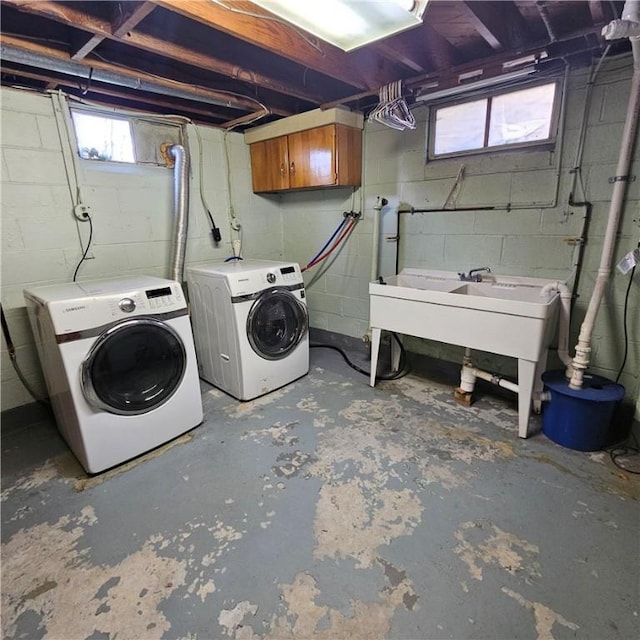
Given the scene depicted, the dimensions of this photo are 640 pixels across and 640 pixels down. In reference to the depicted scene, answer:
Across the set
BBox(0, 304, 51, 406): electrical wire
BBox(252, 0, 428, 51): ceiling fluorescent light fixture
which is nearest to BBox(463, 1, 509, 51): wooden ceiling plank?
BBox(252, 0, 428, 51): ceiling fluorescent light fixture

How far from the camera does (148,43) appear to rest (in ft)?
5.94

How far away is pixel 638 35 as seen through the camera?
1.54 meters

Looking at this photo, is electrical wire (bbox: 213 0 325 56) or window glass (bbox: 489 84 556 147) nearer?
electrical wire (bbox: 213 0 325 56)

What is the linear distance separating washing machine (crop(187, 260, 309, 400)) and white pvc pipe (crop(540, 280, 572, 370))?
1687 millimetres

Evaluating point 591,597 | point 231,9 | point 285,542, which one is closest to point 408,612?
point 285,542

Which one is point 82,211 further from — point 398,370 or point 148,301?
point 398,370

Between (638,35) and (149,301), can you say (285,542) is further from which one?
(638,35)

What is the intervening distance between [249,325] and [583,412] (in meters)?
2.09

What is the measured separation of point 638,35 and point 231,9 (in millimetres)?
1786

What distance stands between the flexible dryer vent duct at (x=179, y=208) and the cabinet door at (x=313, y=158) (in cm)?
92

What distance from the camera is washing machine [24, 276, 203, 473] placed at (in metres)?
1.75

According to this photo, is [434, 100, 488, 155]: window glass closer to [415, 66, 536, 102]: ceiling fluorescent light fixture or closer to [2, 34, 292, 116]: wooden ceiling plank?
[415, 66, 536, 102]: ceiling fluorescent light fixture

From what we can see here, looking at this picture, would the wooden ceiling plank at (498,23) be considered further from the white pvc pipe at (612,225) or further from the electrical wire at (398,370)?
the electrical wire at (398,370)

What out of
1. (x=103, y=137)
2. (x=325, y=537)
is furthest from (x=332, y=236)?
(x=325, y=537)
